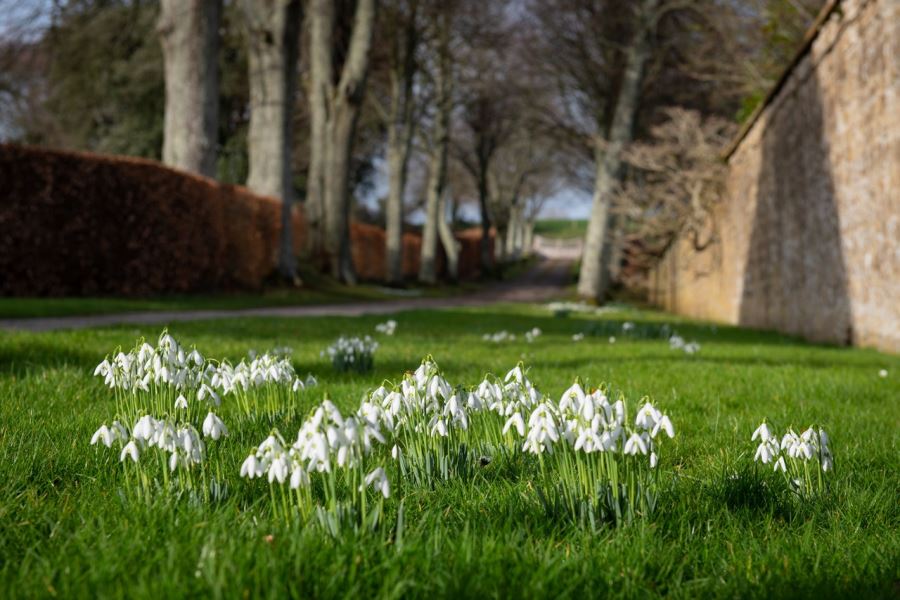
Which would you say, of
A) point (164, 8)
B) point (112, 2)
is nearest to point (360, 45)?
point (164, 8)

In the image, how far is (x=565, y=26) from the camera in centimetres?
2348

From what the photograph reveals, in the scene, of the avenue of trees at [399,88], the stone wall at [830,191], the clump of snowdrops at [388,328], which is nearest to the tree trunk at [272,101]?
the avenue of trees at [399,88]

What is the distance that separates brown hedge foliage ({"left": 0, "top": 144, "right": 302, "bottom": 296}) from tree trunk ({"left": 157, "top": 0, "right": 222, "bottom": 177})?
1.17 meters

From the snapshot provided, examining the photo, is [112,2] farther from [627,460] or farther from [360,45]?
[627,460]

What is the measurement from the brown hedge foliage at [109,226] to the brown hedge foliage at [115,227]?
0.02 m

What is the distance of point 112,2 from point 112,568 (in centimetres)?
2585

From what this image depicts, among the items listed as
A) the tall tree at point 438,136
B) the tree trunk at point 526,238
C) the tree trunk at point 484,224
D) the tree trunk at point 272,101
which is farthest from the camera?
the tree trunk at point 526,238

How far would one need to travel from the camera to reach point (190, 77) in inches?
622

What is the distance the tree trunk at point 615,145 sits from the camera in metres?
20.2

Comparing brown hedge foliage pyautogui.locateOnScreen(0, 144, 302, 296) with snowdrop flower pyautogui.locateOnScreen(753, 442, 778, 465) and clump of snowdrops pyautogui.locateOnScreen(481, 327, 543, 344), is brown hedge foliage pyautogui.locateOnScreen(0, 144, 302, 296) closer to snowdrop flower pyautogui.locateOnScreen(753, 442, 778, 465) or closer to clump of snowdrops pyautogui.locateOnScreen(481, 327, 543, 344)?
clump of snowdrops pyautogui.locateOnScreen(481, 327, 543, 344)

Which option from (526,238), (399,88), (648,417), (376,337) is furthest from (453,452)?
(526,238)

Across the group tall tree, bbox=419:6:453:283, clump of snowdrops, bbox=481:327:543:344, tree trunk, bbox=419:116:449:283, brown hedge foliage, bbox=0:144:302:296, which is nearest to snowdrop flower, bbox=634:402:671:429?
clump of snowdrops, bbox=481:327:543:344

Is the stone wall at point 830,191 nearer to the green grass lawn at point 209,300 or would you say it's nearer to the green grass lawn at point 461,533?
the green grass lawn at point 461,533

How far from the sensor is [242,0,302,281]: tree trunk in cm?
1905
